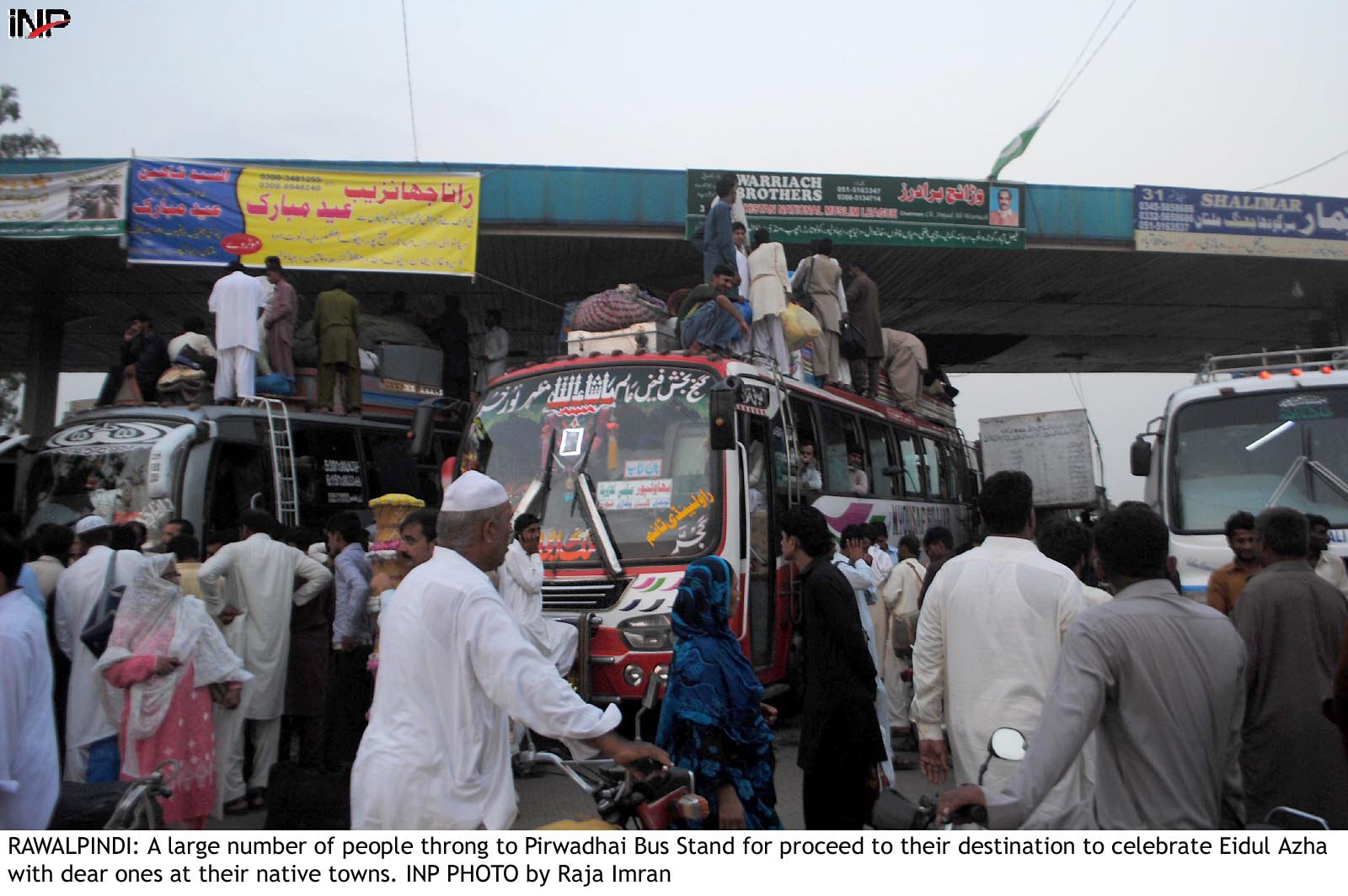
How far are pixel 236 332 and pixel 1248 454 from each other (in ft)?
32.7

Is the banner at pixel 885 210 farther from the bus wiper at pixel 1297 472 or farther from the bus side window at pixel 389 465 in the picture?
the bus wiper at pixel 1297 472

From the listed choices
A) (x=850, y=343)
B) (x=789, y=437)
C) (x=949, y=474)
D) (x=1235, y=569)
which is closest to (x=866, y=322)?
(x=850, y=343)

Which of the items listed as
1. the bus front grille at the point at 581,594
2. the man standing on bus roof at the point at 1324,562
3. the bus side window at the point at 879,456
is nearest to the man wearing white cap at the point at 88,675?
the bus front grille at the point at 581,594

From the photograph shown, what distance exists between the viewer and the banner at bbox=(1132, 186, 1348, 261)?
56.9 feet

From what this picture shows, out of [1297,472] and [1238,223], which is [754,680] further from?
[1238,223]

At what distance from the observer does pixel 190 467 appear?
10789mm

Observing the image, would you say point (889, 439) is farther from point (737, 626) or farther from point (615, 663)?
point (615, 663)

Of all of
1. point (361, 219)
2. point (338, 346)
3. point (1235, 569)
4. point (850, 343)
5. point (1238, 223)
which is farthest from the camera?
point (1238, 223)

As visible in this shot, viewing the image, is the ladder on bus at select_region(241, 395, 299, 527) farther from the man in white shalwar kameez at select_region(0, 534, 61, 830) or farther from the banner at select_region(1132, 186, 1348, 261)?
the banner at select_region(1132, 186, 1348, 261)

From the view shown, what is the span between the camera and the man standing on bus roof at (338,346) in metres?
13.0

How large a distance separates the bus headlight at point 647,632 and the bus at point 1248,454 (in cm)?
411

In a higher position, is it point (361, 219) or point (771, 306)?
point (361, 219)
